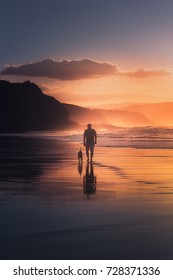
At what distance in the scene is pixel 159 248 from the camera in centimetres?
915

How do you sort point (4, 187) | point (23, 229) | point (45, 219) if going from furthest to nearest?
point (4, 187) → point (45, 219) → point (23, 229)

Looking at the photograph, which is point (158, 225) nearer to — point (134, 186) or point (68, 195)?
point (68, 195)

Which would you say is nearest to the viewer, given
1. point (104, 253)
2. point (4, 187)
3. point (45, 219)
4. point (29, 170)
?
point (104, 253)

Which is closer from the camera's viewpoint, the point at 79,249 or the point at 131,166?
the point at 79,249

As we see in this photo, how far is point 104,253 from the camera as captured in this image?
8.84m

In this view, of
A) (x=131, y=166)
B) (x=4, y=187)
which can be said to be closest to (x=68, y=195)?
(x=4, y=187)

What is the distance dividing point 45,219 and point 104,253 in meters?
3.04

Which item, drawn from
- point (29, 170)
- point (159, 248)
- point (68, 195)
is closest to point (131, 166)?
point (29, 170)

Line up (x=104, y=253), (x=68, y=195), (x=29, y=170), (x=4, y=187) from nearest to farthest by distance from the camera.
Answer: (x=104, y=253)
(x=68, y=195)
(x=4, y=187)
(x=29, y=170)
